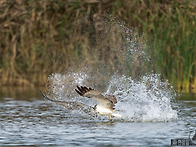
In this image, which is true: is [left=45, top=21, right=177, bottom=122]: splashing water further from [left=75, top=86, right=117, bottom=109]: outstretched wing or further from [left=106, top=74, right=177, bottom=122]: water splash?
[left=75, top=86, right=117, bottom=109]: outstretched wing

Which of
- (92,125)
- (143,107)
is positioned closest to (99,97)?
(92,125)

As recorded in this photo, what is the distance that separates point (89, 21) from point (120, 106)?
20.5ft

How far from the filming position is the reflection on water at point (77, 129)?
26.0 ft

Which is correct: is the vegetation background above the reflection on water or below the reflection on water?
above

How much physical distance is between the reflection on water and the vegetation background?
11.7 feet

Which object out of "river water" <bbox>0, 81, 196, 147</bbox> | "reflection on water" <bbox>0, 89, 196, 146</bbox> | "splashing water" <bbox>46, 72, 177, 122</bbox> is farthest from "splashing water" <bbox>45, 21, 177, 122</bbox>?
"reflection on water" <bbox>0, 89, 196, 146</bbox>

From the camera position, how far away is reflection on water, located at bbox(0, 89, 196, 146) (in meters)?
7.92

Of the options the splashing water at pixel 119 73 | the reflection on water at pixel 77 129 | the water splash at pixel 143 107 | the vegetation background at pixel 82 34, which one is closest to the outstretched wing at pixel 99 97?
the reflection on water at pixel 77 129

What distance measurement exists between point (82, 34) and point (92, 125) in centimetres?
738

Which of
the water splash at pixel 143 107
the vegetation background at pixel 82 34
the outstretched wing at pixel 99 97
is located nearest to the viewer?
the outstretched wing at pixel 99 97

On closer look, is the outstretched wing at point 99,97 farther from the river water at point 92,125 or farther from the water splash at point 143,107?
the water splash at point 143,107

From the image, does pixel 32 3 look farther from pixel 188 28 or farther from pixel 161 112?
pixel 161 112

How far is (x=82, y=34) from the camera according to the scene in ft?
54.7

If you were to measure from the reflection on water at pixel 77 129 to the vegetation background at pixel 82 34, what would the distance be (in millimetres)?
3562
